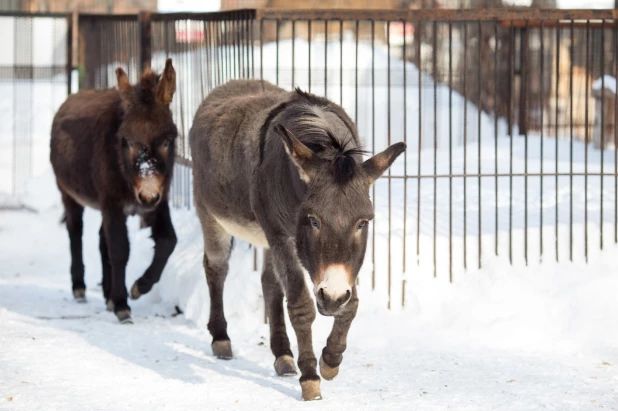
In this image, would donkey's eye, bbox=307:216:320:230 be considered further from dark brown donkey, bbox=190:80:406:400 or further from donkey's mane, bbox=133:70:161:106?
donkey's mane, bbox=133:70:161:106

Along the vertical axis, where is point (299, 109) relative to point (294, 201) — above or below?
above

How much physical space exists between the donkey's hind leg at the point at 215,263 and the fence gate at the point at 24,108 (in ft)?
20.1

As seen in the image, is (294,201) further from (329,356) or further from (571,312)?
(571,312)

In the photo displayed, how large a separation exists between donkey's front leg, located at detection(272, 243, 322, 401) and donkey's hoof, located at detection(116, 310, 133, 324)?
2.73 metres

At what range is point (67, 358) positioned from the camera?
21.9 ft

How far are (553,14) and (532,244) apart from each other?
1942 millimetres

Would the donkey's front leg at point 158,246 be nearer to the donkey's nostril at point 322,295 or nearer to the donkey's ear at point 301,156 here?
the donkey's ear at point 301,156

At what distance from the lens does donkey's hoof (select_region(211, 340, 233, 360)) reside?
6.86m

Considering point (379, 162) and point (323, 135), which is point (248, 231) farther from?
point (379, 162)

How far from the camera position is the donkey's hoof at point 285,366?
6.24m

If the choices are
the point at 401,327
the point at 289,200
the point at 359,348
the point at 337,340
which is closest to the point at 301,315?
the point at 337,340

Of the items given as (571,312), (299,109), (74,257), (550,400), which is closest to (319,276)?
(299,109)

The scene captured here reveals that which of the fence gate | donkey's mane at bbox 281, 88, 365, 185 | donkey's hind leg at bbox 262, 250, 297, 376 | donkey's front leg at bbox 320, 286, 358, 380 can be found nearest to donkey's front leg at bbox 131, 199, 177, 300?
donkey's hind leg at bbox 262, 250, 297, 376

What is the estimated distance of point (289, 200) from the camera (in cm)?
546
